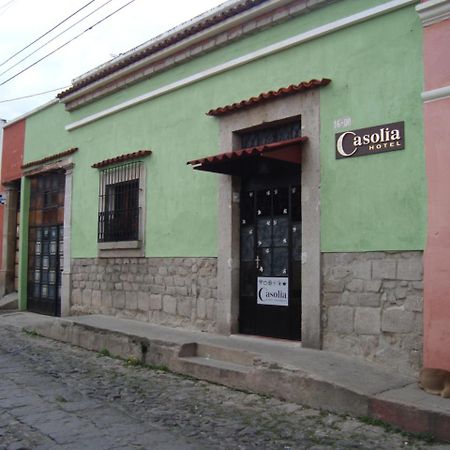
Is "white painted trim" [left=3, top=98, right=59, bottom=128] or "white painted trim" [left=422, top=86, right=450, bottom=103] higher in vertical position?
"white painted trim" [left=3, top=98, right=59, bottom=128]

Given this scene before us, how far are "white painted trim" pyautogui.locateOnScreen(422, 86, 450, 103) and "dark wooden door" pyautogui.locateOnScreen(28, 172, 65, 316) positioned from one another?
8.60 metres

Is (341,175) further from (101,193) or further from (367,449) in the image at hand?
(101,193)

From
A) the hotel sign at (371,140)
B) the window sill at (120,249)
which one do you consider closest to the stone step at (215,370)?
the hotel sign at (371,140)

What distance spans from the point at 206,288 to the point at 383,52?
157 inches

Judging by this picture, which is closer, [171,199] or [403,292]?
[403,292]

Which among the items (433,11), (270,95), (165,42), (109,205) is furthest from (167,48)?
(433,11)

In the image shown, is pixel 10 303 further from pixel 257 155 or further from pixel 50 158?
pixel 257 155

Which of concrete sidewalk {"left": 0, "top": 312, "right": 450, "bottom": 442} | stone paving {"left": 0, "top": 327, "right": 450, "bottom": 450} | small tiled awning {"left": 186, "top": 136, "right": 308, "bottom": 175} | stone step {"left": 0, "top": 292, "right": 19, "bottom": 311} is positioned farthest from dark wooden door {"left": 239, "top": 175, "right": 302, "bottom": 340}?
stone step {"left": 0, "top": 292, "right": 19, "bottom": 311}

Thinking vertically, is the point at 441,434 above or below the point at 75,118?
below

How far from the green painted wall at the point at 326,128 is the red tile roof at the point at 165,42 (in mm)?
416

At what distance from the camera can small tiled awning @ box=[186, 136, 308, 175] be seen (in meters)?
6.34

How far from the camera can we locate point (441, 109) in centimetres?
533

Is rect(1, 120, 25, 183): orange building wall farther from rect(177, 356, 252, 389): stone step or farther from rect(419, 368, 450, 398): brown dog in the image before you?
rect(419, 368, 450, 398): brown dog

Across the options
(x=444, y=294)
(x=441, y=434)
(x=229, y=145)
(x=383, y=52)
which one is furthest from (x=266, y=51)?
(x=441, y=434)
